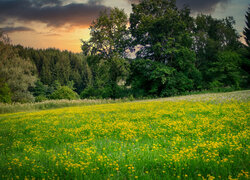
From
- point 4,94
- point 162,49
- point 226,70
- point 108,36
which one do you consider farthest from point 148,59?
point 4,94

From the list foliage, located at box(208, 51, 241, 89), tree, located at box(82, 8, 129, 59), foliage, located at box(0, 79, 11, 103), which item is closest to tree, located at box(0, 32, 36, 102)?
foliage, located at box(0, 79, 11, 103)

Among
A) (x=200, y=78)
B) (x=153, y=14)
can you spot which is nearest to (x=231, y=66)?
(x=200, y=78)

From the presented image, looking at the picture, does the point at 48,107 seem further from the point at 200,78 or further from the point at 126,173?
the point at 200,78

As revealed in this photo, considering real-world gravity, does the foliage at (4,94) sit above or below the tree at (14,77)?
below

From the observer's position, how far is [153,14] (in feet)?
125

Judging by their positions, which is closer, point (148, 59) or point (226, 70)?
point (148, 59)

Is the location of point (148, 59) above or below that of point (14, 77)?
above

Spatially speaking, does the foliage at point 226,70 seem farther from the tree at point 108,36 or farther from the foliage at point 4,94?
the foliage at point 4,94

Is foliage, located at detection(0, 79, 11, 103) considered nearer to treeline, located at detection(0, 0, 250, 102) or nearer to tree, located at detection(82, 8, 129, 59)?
treeline, located at detection(0, 0, 250, 102)

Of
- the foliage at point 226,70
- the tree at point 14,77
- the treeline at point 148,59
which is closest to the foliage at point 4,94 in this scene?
the treeline at point 148,59

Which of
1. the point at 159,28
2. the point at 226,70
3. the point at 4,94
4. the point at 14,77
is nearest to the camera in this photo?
the point at 4,94

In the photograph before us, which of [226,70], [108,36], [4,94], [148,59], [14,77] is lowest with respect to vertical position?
[4,94]

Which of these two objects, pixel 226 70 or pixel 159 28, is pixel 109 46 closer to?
pixel 159 28

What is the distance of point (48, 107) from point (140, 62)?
19.2m
